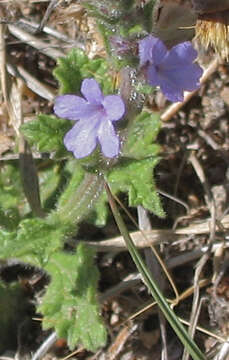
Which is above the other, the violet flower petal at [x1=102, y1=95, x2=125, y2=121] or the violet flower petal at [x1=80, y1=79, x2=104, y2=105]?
the violet flower petal at [x1=80, y1=79, x2=104, y2=105]

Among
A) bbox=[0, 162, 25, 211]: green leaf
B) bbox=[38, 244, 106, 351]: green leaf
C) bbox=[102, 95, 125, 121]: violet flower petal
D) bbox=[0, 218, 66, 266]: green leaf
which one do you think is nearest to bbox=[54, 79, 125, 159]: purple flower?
bbox=[102, 95, 125, 121]: violet flower petal

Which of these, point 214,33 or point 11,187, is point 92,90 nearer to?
point 214,33

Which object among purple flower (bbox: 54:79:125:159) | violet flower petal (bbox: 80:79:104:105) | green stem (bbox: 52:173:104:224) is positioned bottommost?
green stem (bbox: 52:173:104:224)

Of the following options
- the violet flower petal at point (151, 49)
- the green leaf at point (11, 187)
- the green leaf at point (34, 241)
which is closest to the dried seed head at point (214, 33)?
the violet flower petal at point (151, 49)

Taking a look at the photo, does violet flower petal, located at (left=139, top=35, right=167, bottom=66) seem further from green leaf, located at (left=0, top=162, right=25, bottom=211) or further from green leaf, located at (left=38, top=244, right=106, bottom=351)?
green leaf, located at (left=0, top=162, right=25, bottom=211)

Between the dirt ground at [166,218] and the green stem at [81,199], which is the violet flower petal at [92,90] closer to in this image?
the green stem at [81,199]

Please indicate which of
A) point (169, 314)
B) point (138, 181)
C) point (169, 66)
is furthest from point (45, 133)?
point (169, 314)
